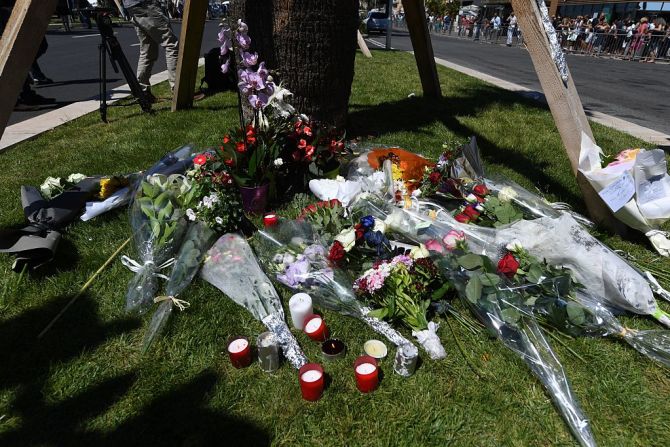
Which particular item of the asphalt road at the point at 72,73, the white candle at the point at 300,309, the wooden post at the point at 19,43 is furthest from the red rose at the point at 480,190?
the asphalt road at the point at 72,73

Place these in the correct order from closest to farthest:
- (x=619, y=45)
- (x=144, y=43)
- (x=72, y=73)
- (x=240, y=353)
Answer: (x=240, y=353)
(x=144, y=43)
(x=72, y=73)
(x=619, y=45)

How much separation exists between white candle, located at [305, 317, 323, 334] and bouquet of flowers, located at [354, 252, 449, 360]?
0.84 feet

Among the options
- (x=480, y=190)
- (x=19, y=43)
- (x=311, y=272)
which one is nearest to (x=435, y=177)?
(x=480, y=190)

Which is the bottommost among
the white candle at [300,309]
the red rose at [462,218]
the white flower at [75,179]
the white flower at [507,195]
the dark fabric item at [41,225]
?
the white candle at [300,309]

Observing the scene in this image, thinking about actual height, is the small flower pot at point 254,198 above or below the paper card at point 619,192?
below

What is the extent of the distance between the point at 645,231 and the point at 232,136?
8.90ft

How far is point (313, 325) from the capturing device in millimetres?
1903

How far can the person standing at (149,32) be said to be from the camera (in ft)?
16.9

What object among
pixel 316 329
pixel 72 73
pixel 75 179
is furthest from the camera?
pixel 72 73

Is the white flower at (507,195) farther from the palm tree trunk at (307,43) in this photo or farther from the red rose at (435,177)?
the palm tree trunk at (307,43)

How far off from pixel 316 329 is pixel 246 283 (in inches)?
19.0

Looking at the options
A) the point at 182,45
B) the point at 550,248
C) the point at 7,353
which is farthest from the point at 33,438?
the point at 182,45

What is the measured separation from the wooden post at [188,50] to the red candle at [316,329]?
160 inches

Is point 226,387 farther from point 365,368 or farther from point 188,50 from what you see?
point 188,50
